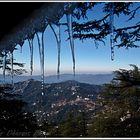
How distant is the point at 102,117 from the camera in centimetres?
1305

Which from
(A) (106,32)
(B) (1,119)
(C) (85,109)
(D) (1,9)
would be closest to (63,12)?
(D) (1,9)

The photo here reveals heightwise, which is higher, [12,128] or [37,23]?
[37,23]

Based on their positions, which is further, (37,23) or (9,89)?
(9,89)

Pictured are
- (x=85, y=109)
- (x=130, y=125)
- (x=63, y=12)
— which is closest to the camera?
(x=63, y=12)

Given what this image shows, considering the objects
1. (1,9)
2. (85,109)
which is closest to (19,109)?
(85,109)

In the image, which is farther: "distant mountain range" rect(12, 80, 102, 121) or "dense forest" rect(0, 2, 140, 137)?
"distant mountain range" rect(12, 80, 102, 121)

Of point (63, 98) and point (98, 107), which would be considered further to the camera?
point (98, 107)

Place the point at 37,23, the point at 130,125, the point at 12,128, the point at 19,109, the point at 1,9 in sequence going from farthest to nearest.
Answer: the point at 130,125 → the point at 19,109 → the point at 12,128 → the point at 37,23 → the point at 1,9

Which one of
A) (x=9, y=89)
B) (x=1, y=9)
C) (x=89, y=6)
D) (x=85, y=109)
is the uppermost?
(x=89, y=6)

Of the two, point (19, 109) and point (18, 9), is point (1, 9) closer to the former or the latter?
point (18, 9)

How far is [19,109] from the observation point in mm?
8938

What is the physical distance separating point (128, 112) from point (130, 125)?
146 cm

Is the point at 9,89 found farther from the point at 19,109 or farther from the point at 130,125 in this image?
the point at 130,125

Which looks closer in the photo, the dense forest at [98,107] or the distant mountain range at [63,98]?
the dense forest at [98,107]
